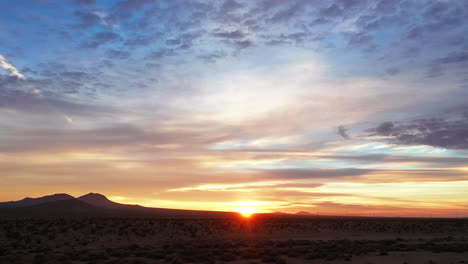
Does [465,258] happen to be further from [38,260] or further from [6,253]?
[6,253]

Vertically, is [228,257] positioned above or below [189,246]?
below

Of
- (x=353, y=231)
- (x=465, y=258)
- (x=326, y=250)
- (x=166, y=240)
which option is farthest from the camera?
(x=353, y=231)

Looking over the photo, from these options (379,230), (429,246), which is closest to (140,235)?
(429,246)

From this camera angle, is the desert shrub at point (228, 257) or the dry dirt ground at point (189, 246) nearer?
the desert shrub at point (228, 257)

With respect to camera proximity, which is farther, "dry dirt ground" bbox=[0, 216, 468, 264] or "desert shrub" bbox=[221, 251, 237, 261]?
"dry dirt ground" bbox=[0, 216, 468, 264]

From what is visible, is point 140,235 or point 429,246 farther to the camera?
point 140,235

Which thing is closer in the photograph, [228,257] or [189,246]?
[228,257]

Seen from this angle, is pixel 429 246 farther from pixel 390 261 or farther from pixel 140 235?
pixel 140 235

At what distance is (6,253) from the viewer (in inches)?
1283

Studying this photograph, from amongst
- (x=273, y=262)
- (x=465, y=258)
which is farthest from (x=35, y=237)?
(x=465, y=258)

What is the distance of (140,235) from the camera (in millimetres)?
48375

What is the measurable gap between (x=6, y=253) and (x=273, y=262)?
24.0 metres

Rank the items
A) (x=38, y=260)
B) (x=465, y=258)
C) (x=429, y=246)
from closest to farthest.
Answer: (x=38, y=260), (x=465, y=258), (x=429, y=246)

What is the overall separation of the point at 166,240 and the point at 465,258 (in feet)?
110
